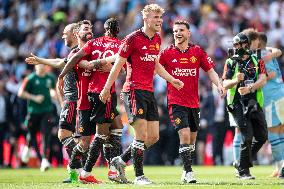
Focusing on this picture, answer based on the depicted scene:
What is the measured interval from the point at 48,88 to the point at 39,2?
1005 centimetres

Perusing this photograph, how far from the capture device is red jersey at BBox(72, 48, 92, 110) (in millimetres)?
15253

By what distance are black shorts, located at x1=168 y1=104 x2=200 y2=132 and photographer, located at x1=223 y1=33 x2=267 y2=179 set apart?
87 centimetres

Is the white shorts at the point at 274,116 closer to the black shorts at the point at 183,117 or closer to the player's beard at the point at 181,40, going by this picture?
the black shorts at the point at 183,117

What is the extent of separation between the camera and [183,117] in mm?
15375

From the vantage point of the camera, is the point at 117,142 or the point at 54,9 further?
the point at 54,9

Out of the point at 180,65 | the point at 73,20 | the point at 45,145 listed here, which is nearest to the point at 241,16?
the point at 73,20

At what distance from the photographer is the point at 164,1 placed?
102 ft

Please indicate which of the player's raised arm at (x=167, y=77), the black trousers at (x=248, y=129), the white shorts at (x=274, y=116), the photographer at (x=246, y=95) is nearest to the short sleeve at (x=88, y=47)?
the player's raised arm at (x=167, y=77)

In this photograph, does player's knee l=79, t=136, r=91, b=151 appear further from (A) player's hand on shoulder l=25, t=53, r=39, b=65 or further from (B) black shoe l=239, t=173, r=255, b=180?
(B) black shoe l=239, t=173, r=255, b=180

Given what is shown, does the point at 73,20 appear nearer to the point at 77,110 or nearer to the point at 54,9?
the point at 54,9

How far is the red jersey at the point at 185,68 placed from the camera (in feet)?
51.3

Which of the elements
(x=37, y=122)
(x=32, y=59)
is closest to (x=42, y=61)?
(x=32, y=59)

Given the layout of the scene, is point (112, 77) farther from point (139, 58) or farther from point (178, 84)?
point (178, 84)

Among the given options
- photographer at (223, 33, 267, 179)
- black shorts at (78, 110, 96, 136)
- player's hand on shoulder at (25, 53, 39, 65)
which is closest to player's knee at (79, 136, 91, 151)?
black shorts at (78, 110, 96, 136)
